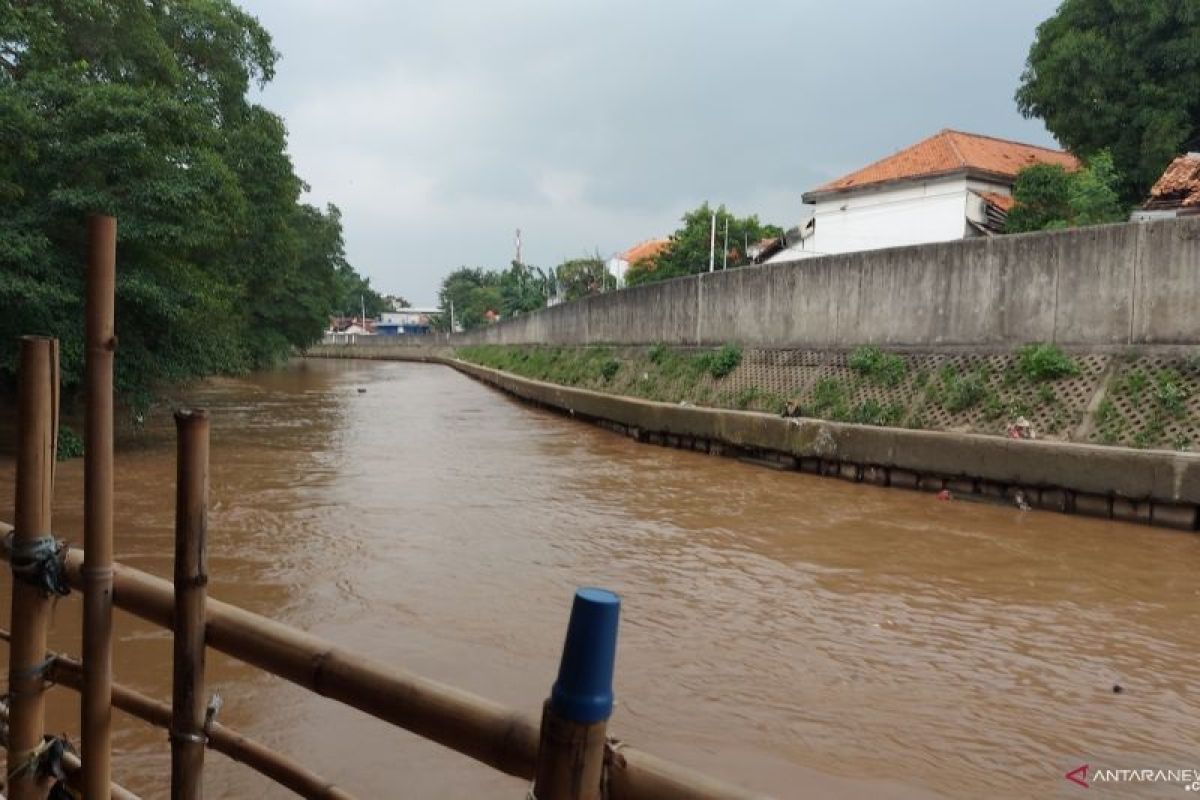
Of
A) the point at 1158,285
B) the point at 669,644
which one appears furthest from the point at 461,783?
→ the point at 1158,285

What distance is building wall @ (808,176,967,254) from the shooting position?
24.9m

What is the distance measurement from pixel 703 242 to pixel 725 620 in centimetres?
3175

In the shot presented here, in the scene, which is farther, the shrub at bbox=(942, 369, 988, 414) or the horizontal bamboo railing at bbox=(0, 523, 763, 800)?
the shrub at bbox=(942, 369, 988, 414)

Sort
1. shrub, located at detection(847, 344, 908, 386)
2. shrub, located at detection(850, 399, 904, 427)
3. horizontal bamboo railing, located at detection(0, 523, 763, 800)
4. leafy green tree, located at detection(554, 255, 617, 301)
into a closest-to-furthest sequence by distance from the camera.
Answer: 1. horizontal bamboo railing, located at detection(0, 523, 763, 800)
2. shrub, located at detection(850, 399, 904, 427)
3. shrub, located at detection(847, 344, 908, 386)
4. leafy green tree, located at detection(554, 255, 617, 301)

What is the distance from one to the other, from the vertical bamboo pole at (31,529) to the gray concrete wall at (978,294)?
8658 mm

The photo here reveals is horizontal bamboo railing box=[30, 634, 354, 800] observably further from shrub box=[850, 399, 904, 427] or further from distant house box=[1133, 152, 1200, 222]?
distant house box=[1133, 152, 1200, 222]

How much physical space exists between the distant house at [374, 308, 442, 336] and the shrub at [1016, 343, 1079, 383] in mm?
78854

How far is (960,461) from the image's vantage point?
26.4 feet

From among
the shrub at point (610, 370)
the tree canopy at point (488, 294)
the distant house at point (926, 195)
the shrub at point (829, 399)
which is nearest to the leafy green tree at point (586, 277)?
the tree canopy at point (488, 294)

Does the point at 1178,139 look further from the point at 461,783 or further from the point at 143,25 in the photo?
the point at 461,783

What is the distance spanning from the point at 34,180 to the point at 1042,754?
10498mm

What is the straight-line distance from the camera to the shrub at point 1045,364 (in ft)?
27.1

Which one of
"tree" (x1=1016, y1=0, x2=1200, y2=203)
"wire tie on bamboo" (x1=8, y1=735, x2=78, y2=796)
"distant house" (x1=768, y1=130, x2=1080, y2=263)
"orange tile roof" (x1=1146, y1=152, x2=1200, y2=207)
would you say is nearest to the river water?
"wire tie on bamboo" (x1=8, y1=735, x2=78, y2=796)

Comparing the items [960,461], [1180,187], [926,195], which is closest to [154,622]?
[960,461]
